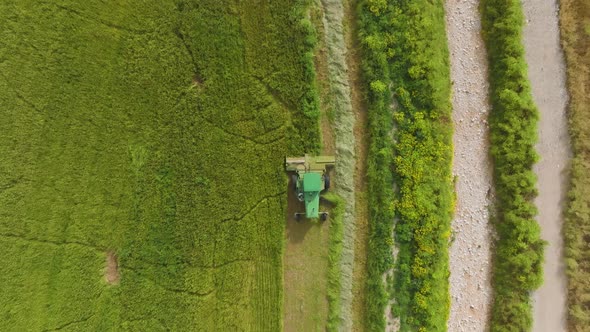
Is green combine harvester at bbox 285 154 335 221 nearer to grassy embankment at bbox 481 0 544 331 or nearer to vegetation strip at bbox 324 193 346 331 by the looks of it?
vegetation strip at bbox 324 193 346 331

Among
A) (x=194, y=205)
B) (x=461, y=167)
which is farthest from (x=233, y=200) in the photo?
(x=461, y=167)

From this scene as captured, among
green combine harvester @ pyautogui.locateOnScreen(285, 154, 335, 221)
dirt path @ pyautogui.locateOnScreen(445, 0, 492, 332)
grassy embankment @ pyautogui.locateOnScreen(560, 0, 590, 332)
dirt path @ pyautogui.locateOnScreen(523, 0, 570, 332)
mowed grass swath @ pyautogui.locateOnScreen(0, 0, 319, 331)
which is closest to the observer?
green combine harvester @ pyautogui.locateOnScreen(285, 154, 335, 221)

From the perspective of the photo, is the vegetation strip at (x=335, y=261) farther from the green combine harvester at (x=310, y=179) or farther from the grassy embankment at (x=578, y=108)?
the grassy embankment at (x=578, y=108)

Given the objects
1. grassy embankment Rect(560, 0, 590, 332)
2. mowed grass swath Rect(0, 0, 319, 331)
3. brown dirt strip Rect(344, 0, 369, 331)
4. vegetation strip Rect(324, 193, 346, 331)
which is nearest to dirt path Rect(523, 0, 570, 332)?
grassy embankment Rect(560, 0, 590, 332)

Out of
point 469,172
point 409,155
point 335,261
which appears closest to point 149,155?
point 335,261

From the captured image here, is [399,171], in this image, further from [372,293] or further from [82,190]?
[82,190]

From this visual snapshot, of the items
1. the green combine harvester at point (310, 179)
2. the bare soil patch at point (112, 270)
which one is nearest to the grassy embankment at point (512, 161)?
the green combine harvester at point (310, 179)

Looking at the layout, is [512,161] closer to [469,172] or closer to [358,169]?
[469,172]

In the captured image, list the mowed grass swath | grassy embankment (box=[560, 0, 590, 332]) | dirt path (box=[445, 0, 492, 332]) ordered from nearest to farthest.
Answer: the mowed grass swath < grassy embankment (box=[560, 0, 590, 332]) < dirt path (box=[445, 0, 492, 332])
